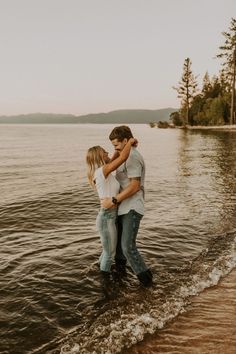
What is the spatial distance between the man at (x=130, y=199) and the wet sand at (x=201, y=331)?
1126mm

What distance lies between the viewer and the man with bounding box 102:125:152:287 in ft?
18.3

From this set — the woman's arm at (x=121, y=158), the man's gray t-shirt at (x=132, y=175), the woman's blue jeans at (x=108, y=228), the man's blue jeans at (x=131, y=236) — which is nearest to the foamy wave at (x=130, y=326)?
the man's blue jeans at (x=131, y=236)

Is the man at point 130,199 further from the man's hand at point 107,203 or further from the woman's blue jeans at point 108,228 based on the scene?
the woman's blue jeans at point 108,228

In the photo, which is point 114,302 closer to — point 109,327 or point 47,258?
point 109,327

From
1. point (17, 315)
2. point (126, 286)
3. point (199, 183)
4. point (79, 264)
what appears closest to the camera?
point (17, 315)

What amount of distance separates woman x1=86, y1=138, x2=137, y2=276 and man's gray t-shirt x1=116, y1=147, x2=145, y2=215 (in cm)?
14

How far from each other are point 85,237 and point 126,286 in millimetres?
3226

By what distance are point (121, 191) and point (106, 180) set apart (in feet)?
1.23

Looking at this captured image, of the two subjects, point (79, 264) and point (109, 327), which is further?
point (79, 264)

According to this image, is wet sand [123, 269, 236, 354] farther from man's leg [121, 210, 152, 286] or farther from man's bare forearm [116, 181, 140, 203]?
man's bare forearm [116, 181, 140, 203]

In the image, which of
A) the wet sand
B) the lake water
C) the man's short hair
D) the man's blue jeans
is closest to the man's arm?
the man's blue jeans

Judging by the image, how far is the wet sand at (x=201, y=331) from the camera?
14.8 ft

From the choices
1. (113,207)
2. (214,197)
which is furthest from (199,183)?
(113,207)

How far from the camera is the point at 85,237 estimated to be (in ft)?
30.9
